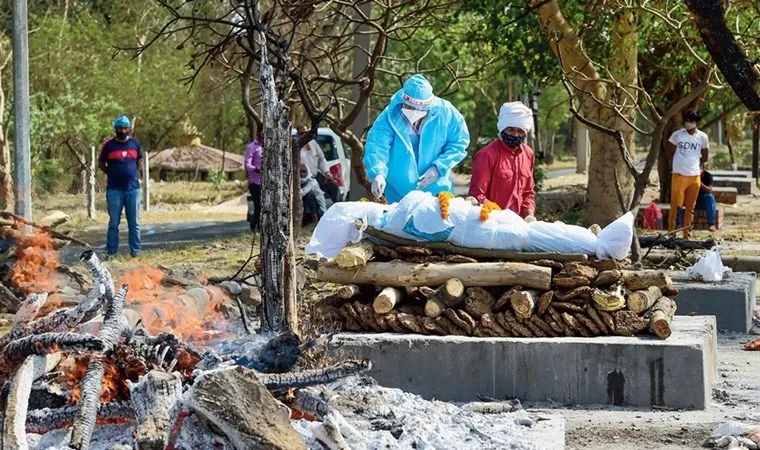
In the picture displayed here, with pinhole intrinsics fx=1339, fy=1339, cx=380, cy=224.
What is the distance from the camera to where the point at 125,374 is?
6980 millimetres

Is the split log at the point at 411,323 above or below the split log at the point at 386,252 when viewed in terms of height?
below

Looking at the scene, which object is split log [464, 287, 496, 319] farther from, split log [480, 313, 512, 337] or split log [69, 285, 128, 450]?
split log [69, 285, 128, 450]

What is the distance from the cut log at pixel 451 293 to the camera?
357 inches

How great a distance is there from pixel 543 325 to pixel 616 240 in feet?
2.48

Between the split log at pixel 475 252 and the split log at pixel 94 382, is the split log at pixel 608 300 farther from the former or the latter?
the split log at pixel 94 382

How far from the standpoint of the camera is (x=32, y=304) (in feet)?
24.9

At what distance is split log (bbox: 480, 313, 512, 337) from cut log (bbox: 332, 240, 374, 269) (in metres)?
0.91

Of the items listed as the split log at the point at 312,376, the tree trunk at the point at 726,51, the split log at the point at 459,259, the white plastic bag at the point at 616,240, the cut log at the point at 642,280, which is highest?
the tree trunk at the point at 726,51

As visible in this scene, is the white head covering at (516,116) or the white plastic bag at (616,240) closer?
the white plastic bag at (616,240)

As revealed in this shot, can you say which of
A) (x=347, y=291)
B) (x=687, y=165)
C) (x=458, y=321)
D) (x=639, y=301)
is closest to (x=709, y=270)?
(x=639, y=301)

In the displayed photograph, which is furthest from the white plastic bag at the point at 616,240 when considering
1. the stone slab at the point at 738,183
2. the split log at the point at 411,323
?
the stone slab at the point at 738,183

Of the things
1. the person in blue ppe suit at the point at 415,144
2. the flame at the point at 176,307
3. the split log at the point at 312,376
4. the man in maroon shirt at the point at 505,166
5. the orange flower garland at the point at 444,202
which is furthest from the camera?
Answer: the man in maroon shirt at the point at 505,166

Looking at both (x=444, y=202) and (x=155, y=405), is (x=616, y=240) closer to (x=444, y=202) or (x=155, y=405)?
(x=444, y=202)

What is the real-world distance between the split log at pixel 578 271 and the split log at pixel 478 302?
0.52 m
